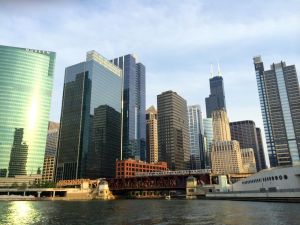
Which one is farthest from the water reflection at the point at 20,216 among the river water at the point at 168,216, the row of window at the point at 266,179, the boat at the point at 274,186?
the row of window at the point at 266,179

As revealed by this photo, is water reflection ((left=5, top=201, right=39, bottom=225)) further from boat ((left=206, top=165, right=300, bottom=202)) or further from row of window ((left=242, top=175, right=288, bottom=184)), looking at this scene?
row of window ((left=242, top=175, right=288, bottom=184))

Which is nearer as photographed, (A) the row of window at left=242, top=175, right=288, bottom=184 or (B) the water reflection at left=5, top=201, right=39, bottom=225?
(B) the water reflection at left=5, top=201, right=39, bottom=225

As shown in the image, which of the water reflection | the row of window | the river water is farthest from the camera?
the row of window

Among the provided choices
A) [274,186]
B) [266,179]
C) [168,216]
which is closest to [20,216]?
[168,216]

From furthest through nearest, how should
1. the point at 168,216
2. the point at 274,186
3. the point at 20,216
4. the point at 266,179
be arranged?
the point at 266,179, the point at 274,186, the point at 20,216, the point at 168,216

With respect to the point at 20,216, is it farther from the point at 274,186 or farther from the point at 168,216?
the point at 274,186

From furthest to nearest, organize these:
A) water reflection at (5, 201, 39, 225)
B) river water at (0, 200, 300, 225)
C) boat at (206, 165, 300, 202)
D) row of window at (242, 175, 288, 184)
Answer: row of window at (242, 175, 288, 184) → boat at (206, 165, 300, 202) → water reflection at (5, 201, 39, 225) → river water at (0, 200, 300, 225)

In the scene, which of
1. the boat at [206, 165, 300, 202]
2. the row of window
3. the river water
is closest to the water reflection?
the river water

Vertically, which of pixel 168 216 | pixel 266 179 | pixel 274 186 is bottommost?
pixel 168 216

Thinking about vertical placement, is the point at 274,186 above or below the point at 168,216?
above

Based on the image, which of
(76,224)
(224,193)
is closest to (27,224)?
(76,224)

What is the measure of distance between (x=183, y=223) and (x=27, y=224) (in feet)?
87.8

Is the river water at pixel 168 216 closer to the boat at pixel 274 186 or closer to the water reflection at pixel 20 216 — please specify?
the water reflection at pixel 20 216

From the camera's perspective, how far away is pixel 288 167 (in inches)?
3935
